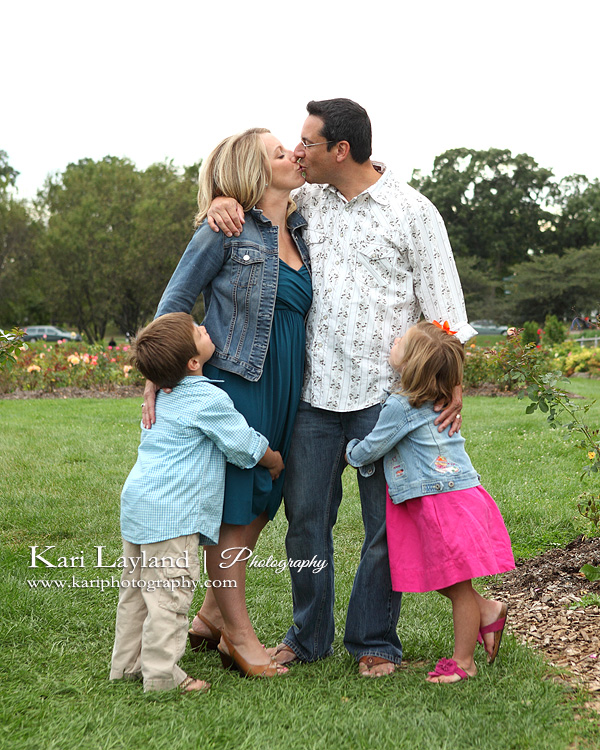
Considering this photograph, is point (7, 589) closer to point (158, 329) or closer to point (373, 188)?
point (158, 329)

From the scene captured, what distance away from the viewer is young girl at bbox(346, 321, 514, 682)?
2584 millimetres

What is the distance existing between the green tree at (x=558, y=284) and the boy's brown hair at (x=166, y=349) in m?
34.5

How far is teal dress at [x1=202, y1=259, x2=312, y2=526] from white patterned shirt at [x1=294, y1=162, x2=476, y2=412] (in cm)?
7

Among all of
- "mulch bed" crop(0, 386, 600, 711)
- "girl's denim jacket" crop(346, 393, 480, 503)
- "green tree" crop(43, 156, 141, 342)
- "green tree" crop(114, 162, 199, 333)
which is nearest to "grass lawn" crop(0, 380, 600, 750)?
"mulch bed" crop(0, 386, 600, 711)

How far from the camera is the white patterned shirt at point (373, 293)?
9.00ft

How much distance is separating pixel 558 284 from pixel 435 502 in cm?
3457

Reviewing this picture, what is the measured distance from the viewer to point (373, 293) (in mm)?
2756

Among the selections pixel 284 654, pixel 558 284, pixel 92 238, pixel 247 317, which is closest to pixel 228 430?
pixel 247 317

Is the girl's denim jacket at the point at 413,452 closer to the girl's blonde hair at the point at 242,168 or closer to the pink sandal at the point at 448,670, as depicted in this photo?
the pink sandal at the point at 448,670

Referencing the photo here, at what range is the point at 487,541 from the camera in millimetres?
2611

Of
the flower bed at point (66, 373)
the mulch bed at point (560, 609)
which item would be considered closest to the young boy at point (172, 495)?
the mulch bed at point (560, 609)

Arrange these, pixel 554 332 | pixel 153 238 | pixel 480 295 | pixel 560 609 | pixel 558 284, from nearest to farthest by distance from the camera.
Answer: pixel 560 609, pixel 554 332, pixel 153 238, pixel 558 284, pixel 480 295

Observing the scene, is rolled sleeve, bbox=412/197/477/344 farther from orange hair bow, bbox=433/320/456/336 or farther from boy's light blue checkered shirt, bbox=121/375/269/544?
boy's light blue checkered shirt, bbox=121/375/269/544

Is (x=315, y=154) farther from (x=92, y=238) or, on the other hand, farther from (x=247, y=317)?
(x=92, y=238)
